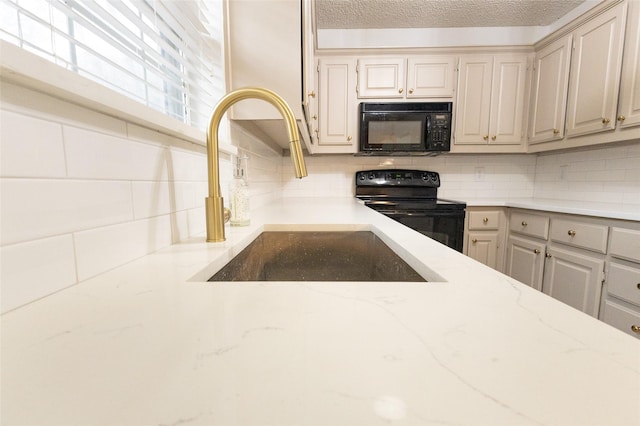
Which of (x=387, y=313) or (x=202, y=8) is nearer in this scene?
(x=387, y=313)

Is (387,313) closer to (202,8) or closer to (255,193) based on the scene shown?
(202,8)

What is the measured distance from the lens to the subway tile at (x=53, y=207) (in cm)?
33

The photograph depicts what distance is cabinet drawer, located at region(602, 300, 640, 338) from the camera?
138 cm

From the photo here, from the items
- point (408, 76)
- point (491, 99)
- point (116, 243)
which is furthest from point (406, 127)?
point (116, 243)

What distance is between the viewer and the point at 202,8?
96cm

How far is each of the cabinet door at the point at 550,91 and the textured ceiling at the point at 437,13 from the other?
35 cm

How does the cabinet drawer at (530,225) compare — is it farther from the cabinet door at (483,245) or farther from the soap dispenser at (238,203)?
the soap dispenser at (238,203)

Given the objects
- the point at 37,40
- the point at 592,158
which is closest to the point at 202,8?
the point at 37,40

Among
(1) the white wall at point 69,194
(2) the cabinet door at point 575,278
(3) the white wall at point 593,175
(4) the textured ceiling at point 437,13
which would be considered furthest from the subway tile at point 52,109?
(3) the white wall at point 593,175

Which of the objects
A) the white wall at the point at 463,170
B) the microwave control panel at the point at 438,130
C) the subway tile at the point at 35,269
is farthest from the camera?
the white wall at the point at 463,170

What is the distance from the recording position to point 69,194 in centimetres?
40

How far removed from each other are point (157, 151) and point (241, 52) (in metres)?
0.66

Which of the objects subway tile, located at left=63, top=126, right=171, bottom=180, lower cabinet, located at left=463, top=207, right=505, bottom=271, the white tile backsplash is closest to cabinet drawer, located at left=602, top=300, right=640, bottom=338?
lower cabinet, located at left=463, top=207, right=505, bottom=271

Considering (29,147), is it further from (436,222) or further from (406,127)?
(406,127)
